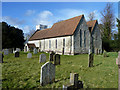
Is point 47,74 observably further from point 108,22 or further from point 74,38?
point 108,22

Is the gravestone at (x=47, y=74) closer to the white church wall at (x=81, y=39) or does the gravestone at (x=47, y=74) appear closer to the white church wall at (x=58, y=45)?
the white church wall at (x=58, y=45)

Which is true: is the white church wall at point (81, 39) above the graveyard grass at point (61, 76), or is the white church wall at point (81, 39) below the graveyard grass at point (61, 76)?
above

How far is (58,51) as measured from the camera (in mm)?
24656

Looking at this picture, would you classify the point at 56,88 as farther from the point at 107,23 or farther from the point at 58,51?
the point at 107,23

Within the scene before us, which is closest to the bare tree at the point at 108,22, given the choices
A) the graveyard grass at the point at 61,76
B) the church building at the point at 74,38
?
the church building at the point at 74,38

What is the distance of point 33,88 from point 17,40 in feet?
111

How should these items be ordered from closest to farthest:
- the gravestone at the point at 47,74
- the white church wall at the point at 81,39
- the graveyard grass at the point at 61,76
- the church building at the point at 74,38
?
the graveyard grass at the point at 61,76 → the gravestone at the point at 47,74 → the church building at the point at 74,38 → the white church wall at the point at 81,39

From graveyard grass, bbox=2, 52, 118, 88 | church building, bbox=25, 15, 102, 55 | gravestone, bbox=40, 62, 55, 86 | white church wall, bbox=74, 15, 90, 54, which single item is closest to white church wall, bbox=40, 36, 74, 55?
church building, bbox=25, 15, 102, 55

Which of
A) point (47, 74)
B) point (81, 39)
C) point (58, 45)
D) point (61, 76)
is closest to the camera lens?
point (47, 74)

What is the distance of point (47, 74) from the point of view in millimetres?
5680

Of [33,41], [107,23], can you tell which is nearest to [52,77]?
[33,41]

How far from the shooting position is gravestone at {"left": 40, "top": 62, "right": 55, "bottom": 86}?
5459 millimetres

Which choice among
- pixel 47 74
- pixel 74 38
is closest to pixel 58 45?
pixel 74 38

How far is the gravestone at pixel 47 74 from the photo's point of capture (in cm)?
546
